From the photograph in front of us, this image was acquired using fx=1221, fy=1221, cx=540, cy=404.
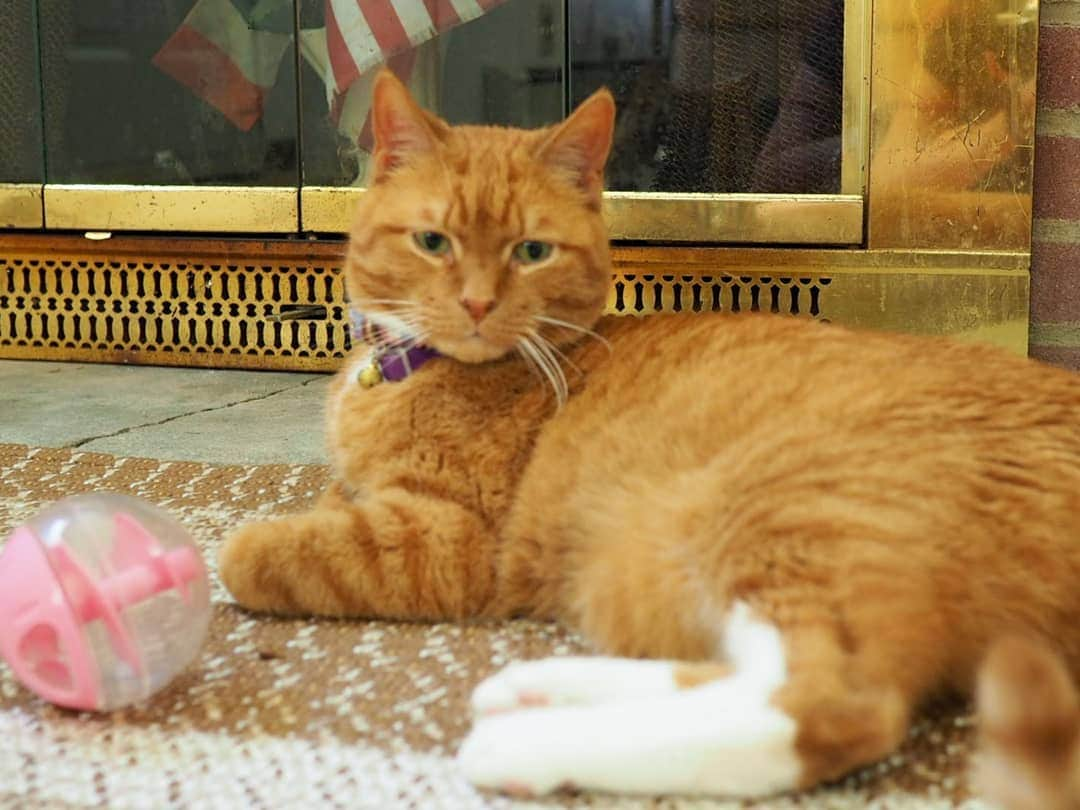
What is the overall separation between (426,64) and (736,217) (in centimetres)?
74

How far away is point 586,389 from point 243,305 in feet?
5.39

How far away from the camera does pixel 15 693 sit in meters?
1.06

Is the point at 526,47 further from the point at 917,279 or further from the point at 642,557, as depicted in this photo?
the point at 642,557

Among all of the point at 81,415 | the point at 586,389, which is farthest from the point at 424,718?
the point at 81,415

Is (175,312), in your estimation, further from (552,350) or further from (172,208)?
(552,350)

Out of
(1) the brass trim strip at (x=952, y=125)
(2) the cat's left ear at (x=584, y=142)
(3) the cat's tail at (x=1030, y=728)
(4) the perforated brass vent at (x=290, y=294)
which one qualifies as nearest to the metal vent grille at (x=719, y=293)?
(4) the perforated brass vent at (x=290, y=294)

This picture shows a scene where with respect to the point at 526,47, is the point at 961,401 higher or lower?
lower

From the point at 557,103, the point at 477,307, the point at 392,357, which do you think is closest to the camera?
the point at 477,307

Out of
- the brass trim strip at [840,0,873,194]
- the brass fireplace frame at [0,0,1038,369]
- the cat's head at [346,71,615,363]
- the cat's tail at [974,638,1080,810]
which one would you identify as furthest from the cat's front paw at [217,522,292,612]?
the brass trim strip at [840,0,873,194]

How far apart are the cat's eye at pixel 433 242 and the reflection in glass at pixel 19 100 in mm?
1868

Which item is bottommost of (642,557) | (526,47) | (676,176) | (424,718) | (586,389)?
(424,718)

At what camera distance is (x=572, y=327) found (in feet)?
4.58

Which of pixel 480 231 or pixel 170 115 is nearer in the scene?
pixel 480 231

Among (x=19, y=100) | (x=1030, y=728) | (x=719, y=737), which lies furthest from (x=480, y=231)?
(x=19, y=100)
